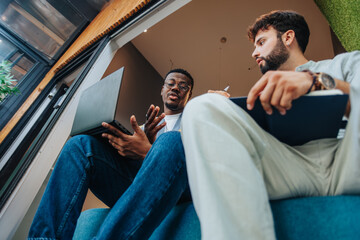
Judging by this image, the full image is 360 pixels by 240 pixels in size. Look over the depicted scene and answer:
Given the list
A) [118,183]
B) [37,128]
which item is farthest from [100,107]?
[37,128]

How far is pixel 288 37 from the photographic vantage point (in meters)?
1.26

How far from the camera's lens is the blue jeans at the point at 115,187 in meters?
0.54

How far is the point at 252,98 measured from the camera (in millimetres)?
471

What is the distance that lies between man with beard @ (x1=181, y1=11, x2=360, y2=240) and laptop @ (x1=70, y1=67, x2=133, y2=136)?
49 centimetres

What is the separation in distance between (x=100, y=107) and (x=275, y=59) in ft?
3.07

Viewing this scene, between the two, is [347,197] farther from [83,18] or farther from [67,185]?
[83,18]

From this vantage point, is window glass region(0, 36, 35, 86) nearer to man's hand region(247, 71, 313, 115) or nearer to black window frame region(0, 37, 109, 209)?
black window frame region(0, 37, 109, 209)

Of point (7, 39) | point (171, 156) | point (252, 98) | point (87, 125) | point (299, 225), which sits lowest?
point (7, 39)

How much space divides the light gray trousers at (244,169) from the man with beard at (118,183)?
0.19 m

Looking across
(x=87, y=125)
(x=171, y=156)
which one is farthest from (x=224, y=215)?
(x=87, y=125)

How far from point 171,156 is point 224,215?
0.31 metres

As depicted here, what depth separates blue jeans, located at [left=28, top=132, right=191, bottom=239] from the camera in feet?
1.76

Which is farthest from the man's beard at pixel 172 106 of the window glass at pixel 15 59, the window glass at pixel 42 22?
the window glass at pixel 42 22

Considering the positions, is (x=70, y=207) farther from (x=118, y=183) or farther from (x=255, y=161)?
(x=255, y=161)
